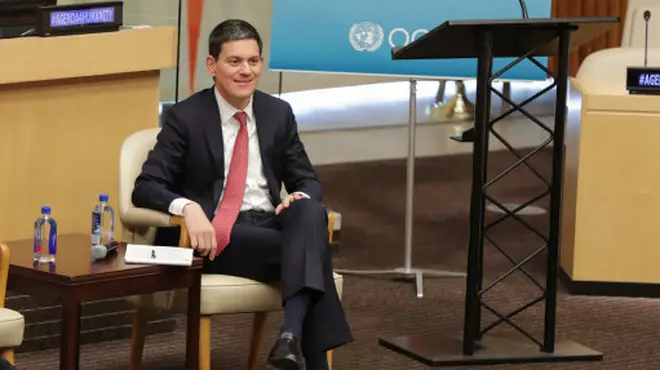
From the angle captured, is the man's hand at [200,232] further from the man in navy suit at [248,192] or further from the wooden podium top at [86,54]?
the wooden podium top at [86,54]

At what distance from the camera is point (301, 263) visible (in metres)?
3.98

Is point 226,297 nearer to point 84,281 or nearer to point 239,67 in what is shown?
point 84,281

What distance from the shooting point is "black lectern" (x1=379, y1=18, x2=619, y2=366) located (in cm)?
442

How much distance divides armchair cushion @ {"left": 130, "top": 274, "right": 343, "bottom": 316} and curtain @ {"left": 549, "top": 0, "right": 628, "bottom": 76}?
6.99 meters

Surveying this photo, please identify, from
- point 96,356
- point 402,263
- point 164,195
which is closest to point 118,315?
point 96,356

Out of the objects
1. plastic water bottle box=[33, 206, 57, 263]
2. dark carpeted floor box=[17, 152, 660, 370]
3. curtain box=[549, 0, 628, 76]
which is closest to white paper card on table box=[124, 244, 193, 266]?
plastic water bottle box=[33, 206, 57, 263]

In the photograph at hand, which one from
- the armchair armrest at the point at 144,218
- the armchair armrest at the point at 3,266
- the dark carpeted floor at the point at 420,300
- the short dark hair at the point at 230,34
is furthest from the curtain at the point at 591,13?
the armchair armrest at the point at 3,266

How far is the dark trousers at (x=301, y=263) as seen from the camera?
157 inches

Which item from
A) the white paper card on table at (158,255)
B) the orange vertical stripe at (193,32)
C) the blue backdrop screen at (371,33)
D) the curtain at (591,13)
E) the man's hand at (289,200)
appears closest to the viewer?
the white paper card on table at (158,255)

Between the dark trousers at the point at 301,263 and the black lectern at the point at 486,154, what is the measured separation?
0.70 meters

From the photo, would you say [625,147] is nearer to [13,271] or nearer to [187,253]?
[187,253]

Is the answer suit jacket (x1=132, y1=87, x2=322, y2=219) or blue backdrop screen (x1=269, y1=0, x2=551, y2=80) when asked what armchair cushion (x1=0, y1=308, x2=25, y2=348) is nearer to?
suit jacket (x1=132, y1=87, x2=322, y2=219)

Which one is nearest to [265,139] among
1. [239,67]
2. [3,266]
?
[239,67]

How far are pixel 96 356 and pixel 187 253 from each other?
1.03 metres
